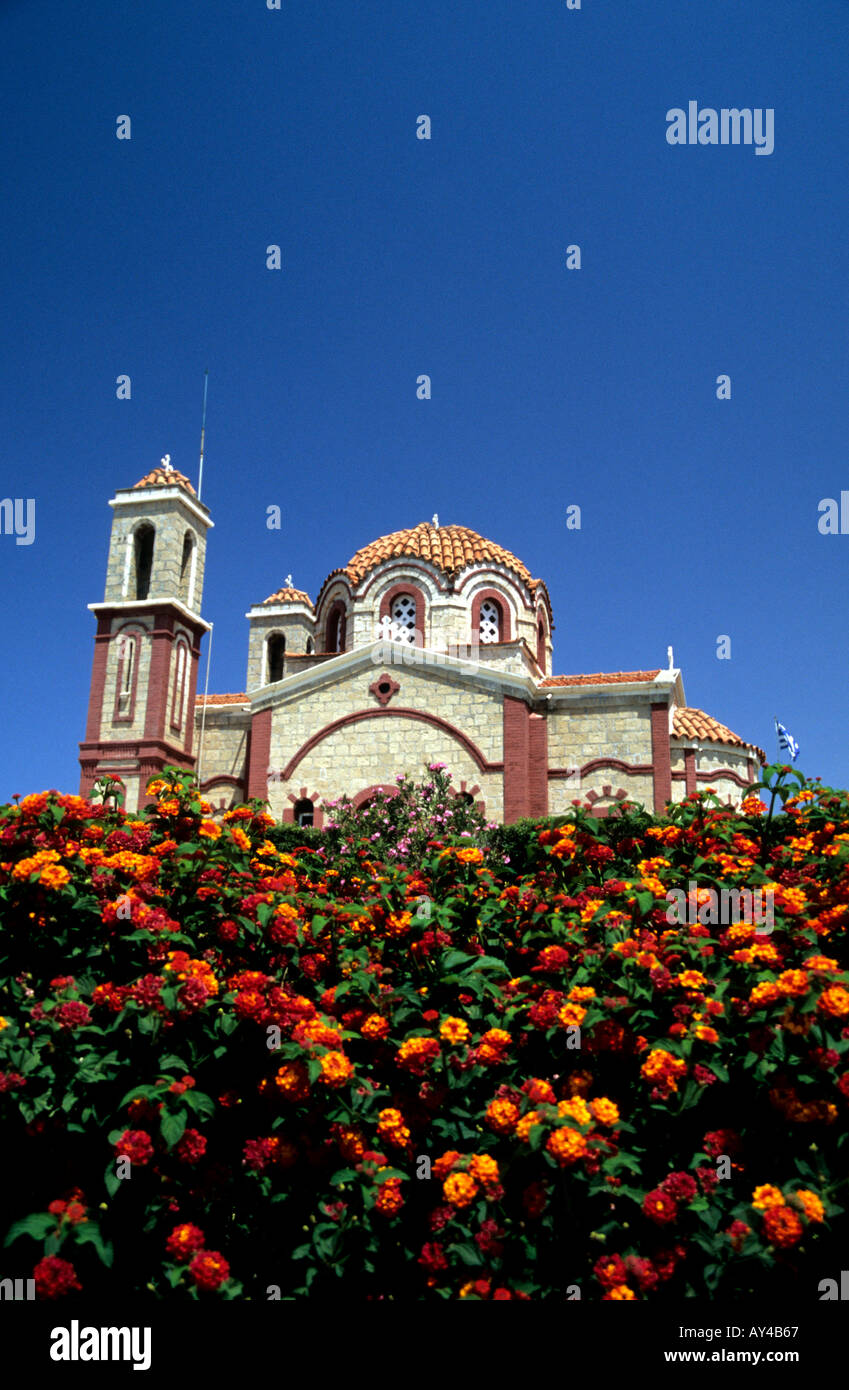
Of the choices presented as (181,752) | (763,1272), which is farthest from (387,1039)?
(181,752)

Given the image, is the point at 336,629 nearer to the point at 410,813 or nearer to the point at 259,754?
the point at 259,754

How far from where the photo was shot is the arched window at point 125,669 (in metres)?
21.4

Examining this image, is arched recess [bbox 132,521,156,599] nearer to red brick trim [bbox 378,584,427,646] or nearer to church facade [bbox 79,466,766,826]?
church facade [bbox 79,466,766,826]

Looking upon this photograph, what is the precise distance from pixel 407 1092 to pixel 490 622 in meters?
20.7

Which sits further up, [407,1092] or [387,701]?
[387,701]

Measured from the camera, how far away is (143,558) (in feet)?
74.9

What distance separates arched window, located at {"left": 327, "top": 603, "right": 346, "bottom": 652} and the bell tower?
326cm

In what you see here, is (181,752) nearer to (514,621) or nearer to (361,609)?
(361,609)

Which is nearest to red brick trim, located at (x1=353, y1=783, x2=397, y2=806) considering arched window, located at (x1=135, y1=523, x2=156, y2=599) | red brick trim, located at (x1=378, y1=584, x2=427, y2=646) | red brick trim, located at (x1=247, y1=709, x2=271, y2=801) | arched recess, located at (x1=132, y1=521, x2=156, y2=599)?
red brick trim, located at (x1=247, y1=709, x2=271, y2=801)

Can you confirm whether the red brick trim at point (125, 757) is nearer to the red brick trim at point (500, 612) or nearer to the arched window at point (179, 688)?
the arched window at point (179, 688)

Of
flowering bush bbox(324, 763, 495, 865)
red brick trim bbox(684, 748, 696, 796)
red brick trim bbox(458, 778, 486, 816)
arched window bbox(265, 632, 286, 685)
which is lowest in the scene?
flowering bush bbox(324, 763, 495, 865)

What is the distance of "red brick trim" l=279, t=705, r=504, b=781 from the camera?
66.0 ft

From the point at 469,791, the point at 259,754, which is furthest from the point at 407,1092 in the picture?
the point at 259,754

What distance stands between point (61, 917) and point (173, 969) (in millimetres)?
768
